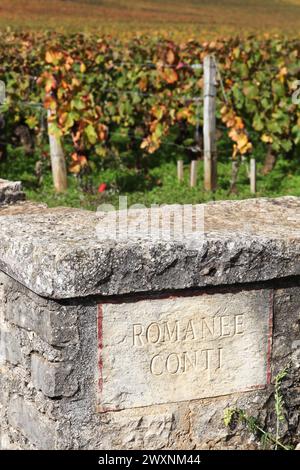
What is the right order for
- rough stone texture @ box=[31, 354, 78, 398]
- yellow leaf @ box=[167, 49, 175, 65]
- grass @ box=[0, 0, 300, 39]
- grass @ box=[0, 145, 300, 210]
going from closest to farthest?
1. rough stone texture @ box=[31, 354, 78, 398]
2. grass @ box=[0, 145, 300, 210]
3. yellow leaf @ box=[167, 49, 175, 65]
4. grass @ box=[0, 0, 300, 39]

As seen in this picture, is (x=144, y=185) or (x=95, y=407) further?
(x=144, y=185)

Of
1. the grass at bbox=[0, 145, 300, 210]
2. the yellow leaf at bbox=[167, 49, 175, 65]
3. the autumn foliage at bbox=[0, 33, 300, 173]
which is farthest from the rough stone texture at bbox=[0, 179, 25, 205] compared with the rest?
the yellow leaf at bbox=[167, 49, 175, 65]

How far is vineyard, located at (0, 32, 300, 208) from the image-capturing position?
9.69 meters

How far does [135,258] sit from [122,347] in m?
0.36

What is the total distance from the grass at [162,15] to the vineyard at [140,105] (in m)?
7.37

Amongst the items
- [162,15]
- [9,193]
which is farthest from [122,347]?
[162,15]

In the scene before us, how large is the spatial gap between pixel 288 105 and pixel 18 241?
775 centimetres

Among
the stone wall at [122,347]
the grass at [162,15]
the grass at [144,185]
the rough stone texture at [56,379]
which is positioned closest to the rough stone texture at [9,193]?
the stone wall at [122,347]

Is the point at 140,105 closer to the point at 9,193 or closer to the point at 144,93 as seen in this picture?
the point at 144,93

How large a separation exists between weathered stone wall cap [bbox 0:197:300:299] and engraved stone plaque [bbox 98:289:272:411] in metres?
0.10

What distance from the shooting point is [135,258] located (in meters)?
3.27

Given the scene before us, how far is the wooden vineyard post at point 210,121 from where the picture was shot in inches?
388

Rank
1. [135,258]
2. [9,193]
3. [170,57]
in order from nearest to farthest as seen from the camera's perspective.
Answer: [135,258], [9,193], [170,57]

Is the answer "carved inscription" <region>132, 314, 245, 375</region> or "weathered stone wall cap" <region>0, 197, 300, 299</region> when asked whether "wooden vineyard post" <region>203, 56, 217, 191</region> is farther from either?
"carved inscription" <region>132, 314, 245, 375</region>
